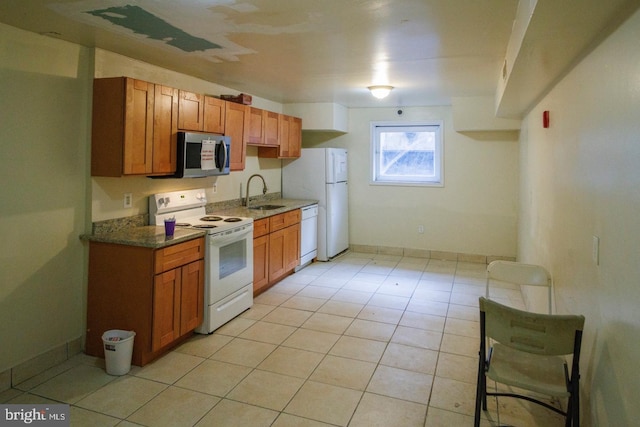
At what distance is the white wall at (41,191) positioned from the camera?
2566mm

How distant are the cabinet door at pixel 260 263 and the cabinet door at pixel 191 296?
93 centimetres

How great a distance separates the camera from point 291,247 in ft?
16.5

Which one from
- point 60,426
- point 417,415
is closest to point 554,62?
A: point 417,415

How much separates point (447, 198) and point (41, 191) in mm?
4914

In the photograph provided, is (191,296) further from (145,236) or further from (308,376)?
(308,376)

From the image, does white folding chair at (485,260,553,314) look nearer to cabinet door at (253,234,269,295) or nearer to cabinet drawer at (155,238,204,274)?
cabinet drawer at (155,238,204,274)

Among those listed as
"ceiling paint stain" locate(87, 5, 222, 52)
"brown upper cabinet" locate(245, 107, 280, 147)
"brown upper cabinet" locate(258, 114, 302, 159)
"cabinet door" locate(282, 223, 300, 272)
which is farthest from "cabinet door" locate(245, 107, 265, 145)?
"ceiling paint stain" locate(87, 5, 222, 52)

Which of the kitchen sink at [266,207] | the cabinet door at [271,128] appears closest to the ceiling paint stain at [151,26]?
the cabinet door at [271,128]

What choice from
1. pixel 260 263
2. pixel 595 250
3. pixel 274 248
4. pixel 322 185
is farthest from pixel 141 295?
pixel 322 185

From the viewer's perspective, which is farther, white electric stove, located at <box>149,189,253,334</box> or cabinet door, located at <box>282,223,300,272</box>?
cabinet door, located at <box>282,223,300,272</box>

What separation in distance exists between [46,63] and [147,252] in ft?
4.63

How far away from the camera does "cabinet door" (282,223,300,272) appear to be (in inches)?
192

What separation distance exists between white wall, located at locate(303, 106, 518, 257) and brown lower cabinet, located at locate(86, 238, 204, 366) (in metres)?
3.69

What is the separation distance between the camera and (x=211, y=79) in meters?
4.13
